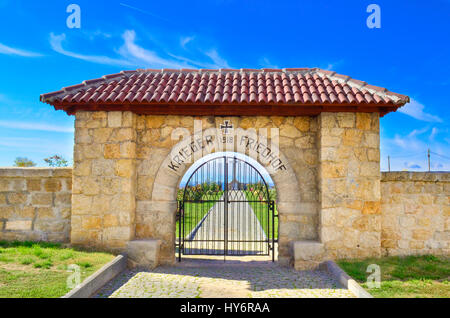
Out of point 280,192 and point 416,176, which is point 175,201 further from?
point 416,176

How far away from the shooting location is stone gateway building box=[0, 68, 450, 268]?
18.5ft

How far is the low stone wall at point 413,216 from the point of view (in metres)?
5.93

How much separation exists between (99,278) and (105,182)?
1.90 m

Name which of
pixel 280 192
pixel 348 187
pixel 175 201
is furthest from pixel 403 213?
pixel 175 201

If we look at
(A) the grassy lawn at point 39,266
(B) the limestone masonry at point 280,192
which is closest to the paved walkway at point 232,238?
(B) the limestone masonry at point 280,192

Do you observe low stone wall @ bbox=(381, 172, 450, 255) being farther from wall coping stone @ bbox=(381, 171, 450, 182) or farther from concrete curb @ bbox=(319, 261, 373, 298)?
concrete curb @ bbox=(319, 261, 373, 298)

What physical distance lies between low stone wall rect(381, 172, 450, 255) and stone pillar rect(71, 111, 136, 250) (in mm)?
4984

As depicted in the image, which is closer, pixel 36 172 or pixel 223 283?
pixel 223 283

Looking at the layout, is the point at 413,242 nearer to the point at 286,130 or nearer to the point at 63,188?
→ the point at 286,130

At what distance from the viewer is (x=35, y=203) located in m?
6.25

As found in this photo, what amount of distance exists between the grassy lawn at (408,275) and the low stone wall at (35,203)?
555cm

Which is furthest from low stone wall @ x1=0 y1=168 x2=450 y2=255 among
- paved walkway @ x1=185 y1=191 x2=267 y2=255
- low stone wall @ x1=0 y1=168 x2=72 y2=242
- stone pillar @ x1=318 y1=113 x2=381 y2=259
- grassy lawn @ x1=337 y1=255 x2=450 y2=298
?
paved walkway @ x1=185 y1=191 x2=267 y2=255

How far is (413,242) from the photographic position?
5.93 m

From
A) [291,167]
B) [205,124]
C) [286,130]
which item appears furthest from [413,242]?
[205,124]
